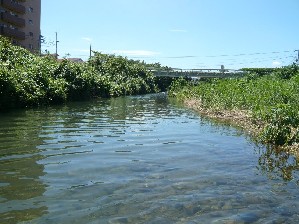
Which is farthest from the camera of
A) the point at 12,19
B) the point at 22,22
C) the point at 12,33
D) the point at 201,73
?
the point at 201,73

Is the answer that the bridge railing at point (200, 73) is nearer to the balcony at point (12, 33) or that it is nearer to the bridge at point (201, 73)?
the bridge at point (201, 73)

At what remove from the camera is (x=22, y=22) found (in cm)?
5172

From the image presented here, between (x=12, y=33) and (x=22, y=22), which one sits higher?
(x=22, y=22)

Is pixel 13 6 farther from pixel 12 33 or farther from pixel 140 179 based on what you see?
pixel 140 179

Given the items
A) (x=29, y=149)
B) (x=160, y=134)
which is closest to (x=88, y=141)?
(x=29, y=149)

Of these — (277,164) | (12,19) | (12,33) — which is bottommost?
(277,164)

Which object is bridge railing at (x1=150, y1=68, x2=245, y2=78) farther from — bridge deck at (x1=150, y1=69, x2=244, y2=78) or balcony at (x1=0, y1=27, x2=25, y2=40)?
balcony at (x1=0, y1=27, x2=25, y2=40)

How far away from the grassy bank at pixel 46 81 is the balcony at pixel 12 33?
10.4m

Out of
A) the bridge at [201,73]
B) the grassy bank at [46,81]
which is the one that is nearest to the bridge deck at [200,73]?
the bridge at [201,73]

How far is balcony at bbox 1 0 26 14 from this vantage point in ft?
158

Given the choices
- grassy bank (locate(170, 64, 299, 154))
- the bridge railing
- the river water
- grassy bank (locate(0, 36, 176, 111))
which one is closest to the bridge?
A: the bridge railing

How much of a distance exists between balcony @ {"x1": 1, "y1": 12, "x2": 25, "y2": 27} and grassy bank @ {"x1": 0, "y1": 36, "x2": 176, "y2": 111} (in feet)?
37.5

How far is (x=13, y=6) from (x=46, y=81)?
98.2 feet

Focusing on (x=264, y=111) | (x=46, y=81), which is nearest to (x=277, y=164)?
(x=264, y=111)
